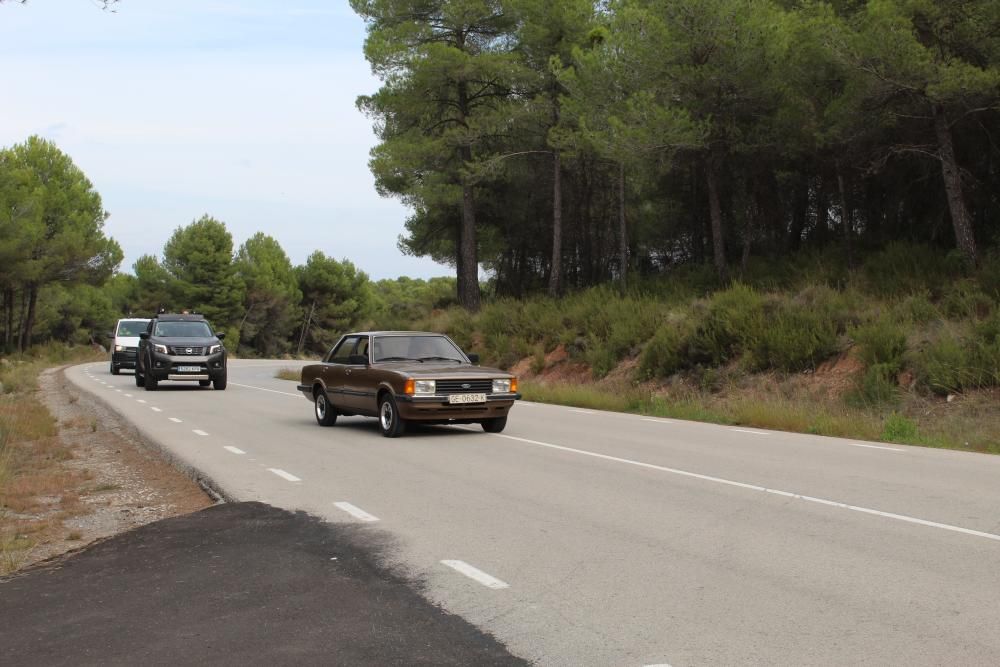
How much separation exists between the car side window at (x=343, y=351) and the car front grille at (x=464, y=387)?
2.54 metres

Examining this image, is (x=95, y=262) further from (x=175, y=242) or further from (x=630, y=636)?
(x=630, y=636)

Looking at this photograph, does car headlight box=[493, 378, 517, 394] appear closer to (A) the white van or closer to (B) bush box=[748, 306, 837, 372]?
(B) bush box=[748, 306, 837, 372]

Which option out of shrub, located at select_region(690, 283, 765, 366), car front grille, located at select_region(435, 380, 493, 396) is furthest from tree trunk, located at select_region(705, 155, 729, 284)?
car front grille, located at select_region(435, 380, 493, 396)

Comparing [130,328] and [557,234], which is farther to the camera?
[130,328]

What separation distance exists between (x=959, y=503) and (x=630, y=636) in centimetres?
522

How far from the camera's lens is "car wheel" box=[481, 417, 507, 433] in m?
15.2

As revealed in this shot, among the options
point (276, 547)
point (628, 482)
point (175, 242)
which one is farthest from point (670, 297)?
point (175, 242)

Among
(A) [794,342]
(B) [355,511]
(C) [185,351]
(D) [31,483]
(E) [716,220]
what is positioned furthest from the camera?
(E) [716,220]

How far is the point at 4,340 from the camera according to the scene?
222 feet

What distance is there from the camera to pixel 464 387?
14.3 m

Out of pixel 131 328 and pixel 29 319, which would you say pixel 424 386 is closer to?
pixel 131 328

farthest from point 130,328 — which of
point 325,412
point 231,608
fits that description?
point 231,608

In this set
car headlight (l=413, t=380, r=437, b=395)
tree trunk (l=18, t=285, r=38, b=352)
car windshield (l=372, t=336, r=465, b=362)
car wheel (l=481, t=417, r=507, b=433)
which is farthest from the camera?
tree trunk (l=18, t=285, r=38, b=352)

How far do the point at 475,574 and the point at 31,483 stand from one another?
6249 mm
